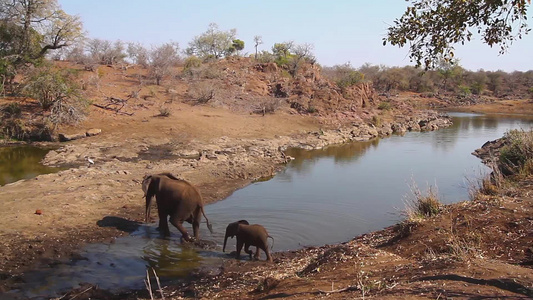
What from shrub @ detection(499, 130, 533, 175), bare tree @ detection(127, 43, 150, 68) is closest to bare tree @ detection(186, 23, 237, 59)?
bare tree @ detection(127, 43, 150, 68)

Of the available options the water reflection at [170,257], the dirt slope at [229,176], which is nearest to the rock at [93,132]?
the dirt slope at [229,176]

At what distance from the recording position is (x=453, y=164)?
18.5 m

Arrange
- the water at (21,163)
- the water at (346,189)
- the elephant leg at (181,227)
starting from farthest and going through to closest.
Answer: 1. the water at (21,163)
2. the water at (346,189)
3. the elephant leg at (181,227)

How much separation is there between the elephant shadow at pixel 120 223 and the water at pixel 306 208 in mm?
174

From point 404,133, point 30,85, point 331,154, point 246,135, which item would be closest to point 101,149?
point 30,85

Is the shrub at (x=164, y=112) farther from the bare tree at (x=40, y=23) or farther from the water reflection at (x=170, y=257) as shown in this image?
the water reflection at (x=170, y=257)

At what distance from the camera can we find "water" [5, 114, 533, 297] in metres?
7.19

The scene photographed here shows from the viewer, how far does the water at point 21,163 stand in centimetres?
1371

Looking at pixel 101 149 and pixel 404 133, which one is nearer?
pixel 101 149

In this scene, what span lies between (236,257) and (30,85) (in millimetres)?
15658

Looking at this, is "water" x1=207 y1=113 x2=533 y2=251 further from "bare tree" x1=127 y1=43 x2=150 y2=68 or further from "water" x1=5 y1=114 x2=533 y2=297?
"bare tree" x1=127 y1=43 x2=150 y2=68

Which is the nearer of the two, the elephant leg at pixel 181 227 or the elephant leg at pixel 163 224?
the elephant leg at pixel 181 227

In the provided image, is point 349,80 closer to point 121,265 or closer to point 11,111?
point 11,111

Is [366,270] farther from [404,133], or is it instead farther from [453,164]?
[404,133]
